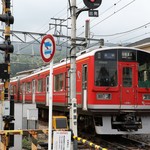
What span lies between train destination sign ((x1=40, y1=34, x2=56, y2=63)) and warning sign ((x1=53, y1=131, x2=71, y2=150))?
146 centimetres

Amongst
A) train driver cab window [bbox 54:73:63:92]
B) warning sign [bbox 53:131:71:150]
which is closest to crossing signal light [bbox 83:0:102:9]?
warning sign [bbox 53:131:71:150]

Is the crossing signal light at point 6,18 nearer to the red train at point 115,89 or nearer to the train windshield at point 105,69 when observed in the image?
the red train at point 115,89

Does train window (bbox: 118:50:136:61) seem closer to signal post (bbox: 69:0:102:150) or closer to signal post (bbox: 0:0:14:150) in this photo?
signal post (bbox: 69:0:102:150)

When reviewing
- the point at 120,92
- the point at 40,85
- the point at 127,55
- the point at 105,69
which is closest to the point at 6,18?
the point at 105,69

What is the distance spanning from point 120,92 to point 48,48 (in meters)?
5.84

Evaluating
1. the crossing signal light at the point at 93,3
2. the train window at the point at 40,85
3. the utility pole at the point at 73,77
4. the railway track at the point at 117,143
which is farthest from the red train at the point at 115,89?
the train window at the point at 40,85

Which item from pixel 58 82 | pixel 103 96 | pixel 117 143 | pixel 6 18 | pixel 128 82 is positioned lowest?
pixel 117 143

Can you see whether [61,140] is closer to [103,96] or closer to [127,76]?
[103,96]

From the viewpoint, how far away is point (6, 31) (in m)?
9.66

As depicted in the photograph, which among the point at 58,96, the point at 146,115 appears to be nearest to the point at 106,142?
the point at 146,115

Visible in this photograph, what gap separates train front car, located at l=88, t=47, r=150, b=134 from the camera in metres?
12.0

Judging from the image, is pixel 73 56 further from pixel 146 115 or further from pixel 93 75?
pixel 146 115

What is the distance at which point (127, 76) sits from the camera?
1255 centimetres

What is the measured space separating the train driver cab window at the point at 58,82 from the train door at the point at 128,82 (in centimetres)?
374
